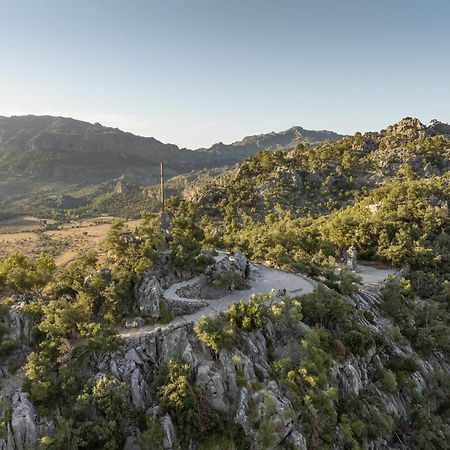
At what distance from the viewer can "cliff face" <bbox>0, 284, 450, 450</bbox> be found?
2053 cm

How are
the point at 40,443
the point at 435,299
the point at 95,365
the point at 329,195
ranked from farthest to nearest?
the point at 329,195
the point at 435,299
the point at 95,365
the point at 40,443

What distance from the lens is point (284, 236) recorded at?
49.0 m

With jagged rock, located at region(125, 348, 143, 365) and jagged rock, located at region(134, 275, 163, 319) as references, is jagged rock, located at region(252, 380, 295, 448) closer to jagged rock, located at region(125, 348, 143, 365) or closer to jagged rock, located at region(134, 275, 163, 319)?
jagged rock, located at region(125, 348, 143, 365)

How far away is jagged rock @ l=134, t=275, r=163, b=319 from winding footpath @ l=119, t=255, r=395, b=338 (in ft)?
3.40

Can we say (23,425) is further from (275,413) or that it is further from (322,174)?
(322,174)

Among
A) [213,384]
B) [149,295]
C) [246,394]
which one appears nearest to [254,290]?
[149,295]

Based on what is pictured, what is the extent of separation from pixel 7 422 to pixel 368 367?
24676 millimetres

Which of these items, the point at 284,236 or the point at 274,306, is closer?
the point at 274,306

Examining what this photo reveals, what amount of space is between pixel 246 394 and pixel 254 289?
1212 cm

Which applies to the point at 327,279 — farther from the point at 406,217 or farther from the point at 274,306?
the point at 406,217

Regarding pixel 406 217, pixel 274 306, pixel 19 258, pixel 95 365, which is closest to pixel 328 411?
pixel 274 306

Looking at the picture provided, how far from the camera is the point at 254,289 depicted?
3394cm

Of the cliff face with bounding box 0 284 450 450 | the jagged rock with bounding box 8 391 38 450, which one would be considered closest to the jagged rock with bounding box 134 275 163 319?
the cliff face with bounding box 0 284 450 450

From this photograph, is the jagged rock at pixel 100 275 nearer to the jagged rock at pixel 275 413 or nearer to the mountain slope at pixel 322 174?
the jagged rock at pixel 275 413
